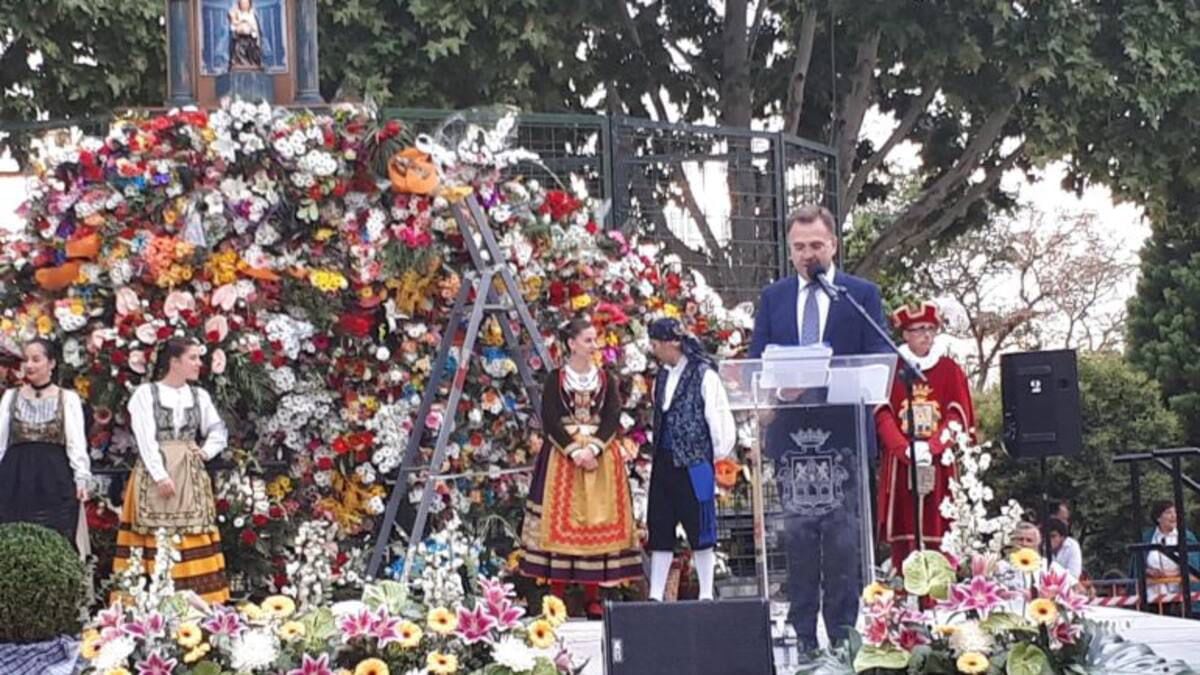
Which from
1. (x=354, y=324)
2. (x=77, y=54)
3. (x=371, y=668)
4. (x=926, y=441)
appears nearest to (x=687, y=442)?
(x=926, y=441)

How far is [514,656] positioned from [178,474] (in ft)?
14.3

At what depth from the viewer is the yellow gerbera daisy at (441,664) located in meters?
4.79

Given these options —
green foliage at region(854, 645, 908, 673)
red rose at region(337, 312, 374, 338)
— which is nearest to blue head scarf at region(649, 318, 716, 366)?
red rose at region(337, 312, 374, 338)

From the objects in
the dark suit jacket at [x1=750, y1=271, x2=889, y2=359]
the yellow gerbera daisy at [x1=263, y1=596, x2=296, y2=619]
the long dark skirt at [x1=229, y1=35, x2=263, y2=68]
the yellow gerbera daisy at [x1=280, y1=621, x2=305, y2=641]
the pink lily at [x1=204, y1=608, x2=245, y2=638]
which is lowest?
the yellow gerbera daisy at [x1=280, y1=621, x2=305, y2=641]

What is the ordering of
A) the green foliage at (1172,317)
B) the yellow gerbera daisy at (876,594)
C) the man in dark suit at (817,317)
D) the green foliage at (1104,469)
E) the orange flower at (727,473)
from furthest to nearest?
the green foliage at (1172,317)
the green foliage at (1104,469)
the orange flower at (727,473)
the man in dark suit at (817,317)
the yellow gerbera daisy at (876,594)

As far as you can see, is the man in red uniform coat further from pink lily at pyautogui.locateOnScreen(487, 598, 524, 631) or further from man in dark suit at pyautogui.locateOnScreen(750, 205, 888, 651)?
pink lily at pyautogui.locateOnScreen(487, 598, 524, 631)

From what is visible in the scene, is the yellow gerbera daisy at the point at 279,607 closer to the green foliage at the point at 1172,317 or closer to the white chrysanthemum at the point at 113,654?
the white chrysanthemum at the point at 113,654

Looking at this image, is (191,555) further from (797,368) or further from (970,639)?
(970,639)

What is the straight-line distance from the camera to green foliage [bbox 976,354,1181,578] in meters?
14.6

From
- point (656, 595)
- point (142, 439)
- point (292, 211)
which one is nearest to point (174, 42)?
point (292, 211)

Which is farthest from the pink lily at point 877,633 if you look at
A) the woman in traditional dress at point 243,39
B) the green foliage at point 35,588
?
the woman in traditional dress at point 243,39

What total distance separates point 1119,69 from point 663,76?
403 centimetres

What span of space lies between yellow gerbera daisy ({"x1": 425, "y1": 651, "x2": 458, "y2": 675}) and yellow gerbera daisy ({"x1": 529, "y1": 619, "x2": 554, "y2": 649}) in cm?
24

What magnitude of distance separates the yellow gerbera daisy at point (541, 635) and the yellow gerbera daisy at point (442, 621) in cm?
21
